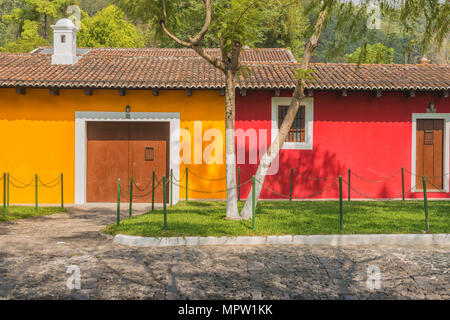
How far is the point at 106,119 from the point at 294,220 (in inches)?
284

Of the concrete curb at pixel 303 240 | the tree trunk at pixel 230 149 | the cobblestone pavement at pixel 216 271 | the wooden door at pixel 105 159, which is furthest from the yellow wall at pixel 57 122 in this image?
the concrete curb at pixel 303 240

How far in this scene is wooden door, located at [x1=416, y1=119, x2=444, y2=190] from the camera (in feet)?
48.3

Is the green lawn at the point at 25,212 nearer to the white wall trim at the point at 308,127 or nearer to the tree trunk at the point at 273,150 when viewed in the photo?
the tree trunk at the point at 273,150

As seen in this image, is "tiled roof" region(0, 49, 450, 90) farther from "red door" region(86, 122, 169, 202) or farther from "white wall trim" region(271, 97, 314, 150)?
"red door" region(86, 122, 169, 202)

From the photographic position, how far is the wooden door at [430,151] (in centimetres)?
1472

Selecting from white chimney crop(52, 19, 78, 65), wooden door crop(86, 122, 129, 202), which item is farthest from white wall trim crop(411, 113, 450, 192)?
white chimney crop(52, 19, 78, 65)

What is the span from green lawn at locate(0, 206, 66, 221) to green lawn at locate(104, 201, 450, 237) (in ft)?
10.5

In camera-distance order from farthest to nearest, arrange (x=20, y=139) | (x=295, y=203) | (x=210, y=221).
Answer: (x=20, y=139) < (x=295, y=203) < (x=210, y=221)

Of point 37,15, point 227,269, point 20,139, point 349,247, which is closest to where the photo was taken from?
point 227,269

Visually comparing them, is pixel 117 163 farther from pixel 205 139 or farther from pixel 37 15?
pixel 37 15

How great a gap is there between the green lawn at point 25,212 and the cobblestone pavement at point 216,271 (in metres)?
2.93
